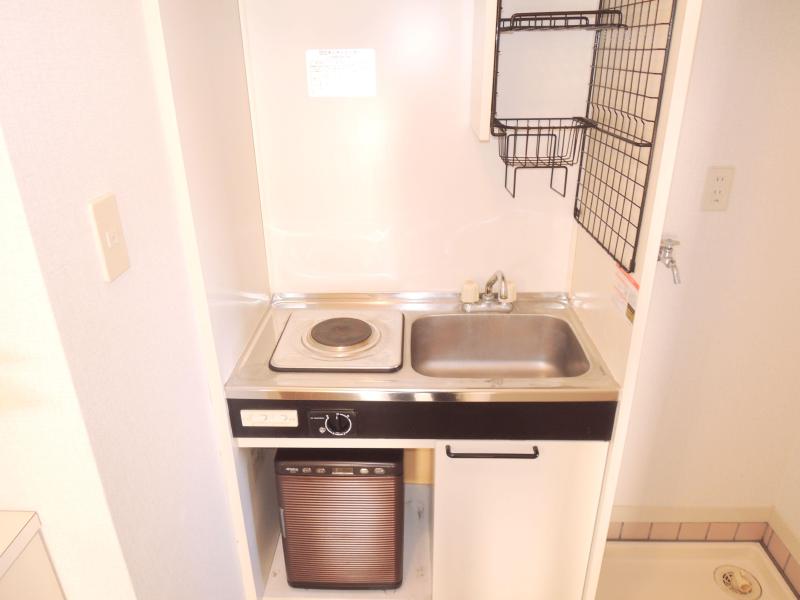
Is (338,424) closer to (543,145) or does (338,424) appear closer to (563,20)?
(543,145)

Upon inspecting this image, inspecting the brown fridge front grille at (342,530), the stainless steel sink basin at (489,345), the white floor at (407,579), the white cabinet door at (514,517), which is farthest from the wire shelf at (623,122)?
the white floor at (407,579)

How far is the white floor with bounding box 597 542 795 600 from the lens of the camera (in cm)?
184

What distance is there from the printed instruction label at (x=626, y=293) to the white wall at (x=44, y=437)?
1082 millimetres

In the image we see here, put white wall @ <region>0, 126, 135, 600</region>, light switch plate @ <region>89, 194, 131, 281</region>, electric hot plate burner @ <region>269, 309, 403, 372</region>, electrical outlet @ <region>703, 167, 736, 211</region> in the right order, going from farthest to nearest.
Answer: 1. electrical outlet @ <region>703, 167, 736, 211</region>
2. electric hot plate burner @ <region>269, 309, 403, 372</region>
3. light switch plate @ <region>89, 194, 131, 281</region>
4. white wall @ <region>0, 126, 135, 600</region>

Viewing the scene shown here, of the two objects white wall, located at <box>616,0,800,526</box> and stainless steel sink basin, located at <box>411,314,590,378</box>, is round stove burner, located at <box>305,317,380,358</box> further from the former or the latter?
white wall, located at <box>616,0,800,526</box>

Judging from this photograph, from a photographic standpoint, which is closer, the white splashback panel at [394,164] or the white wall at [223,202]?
the white wall at [223,202]

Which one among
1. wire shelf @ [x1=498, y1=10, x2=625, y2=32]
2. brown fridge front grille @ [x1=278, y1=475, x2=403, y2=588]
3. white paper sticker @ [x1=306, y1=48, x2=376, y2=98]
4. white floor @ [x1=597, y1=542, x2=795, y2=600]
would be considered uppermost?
wire shelf @ [x1=498, y1=10, x2=625, y2=32]

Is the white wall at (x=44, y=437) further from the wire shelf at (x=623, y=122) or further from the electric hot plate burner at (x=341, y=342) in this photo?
the wire shelf at (x=623, y=122)

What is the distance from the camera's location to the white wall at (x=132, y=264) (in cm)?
74

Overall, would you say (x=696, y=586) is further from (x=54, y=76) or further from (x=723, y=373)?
(x=54, y=76)

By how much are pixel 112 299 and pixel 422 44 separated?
1.07 metres

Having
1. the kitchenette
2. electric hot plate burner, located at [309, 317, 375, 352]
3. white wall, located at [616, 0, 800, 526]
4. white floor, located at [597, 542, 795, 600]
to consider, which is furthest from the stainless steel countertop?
white floor, located at [597, 542, 795, 600]

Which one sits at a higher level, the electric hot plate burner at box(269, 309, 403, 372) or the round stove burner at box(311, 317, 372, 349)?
A: the round stove burner at box(311, 317, 372, 349)

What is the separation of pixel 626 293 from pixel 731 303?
0.64 m
